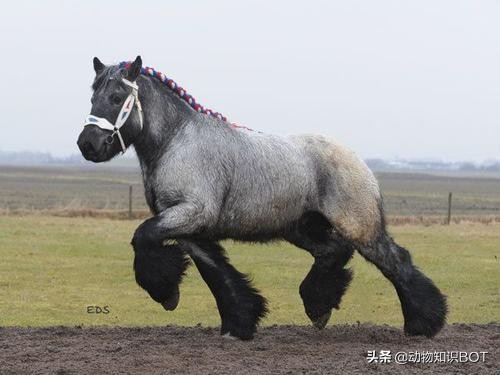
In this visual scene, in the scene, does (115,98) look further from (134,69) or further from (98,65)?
(98,65)

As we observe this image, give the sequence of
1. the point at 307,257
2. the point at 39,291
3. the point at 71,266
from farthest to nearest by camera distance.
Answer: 1. the point at 307,257
2. the point at 71,266
3. the point at 39,291

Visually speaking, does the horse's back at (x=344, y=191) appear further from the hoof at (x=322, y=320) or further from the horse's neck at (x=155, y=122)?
the horse's neck at (x=155, y=122)

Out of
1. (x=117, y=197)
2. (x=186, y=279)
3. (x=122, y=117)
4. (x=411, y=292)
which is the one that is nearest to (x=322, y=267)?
(x=411, y=292)

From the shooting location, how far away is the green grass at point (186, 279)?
12.0 metres

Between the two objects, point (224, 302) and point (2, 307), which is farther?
Result: point (2, 307)

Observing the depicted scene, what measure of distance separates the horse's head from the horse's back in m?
1.57

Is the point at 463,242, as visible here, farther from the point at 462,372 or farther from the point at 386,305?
the point at 462,372

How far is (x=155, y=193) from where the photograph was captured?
721cm

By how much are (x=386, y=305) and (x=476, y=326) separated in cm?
395

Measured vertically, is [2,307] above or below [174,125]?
below

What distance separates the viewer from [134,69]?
23.6ft

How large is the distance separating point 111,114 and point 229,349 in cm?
214

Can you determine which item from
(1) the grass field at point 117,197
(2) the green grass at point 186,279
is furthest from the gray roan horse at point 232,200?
(1) the grass field at point 117,197

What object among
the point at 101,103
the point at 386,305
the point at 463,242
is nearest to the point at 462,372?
the point at 101,103
